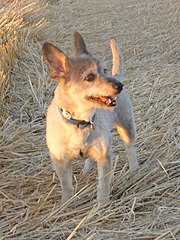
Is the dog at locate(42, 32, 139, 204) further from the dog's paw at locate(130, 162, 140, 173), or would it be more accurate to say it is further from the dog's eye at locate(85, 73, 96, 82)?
the dog's paw at locate(130, 162, 140, 173)

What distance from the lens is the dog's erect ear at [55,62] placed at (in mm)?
3924

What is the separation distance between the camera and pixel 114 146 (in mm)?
5348

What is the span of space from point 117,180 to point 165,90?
8.00 ft

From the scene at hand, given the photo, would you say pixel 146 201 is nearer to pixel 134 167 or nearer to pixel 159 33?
pixel 134 167

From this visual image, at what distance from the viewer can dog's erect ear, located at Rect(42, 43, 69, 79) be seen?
12.9 ft

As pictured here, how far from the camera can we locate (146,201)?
416cm

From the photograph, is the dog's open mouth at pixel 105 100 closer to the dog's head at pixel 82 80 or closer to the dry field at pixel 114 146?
the dog's head at pixel 82 80

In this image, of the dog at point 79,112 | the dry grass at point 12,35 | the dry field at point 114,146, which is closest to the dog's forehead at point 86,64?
the dog at point 79,112

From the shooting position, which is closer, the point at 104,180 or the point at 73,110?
the point at 73,110

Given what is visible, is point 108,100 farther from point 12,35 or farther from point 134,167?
point 12,35

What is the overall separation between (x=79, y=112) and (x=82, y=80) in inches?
9.2

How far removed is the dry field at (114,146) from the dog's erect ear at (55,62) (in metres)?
0.88

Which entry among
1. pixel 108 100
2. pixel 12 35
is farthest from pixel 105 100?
pixel 12 35

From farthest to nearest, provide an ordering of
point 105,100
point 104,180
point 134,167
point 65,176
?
point 134,167 < point 65,176 < point 104,180 < point 105,100
